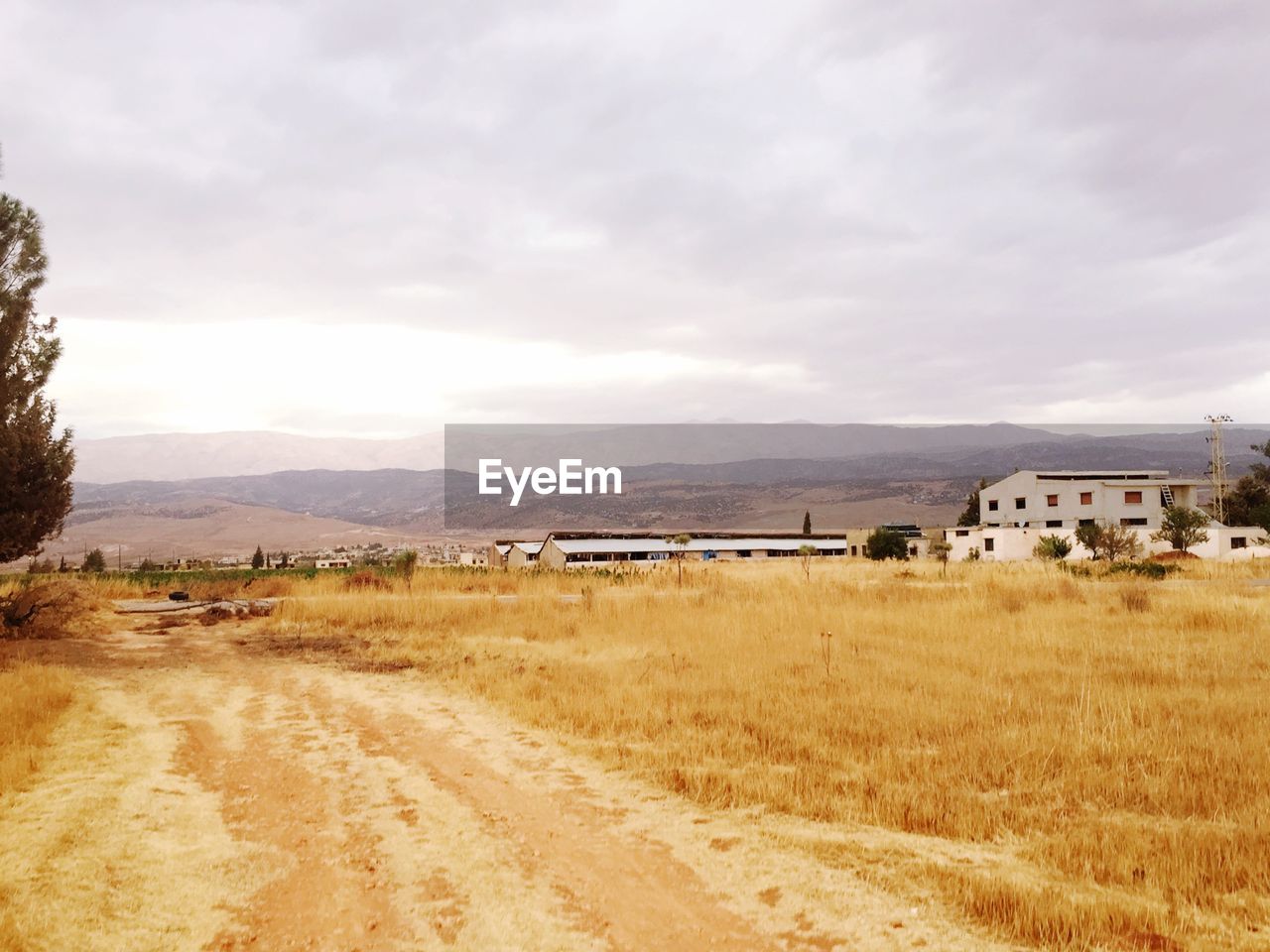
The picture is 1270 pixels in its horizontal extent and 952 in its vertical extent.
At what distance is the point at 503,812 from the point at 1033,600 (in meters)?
16.3

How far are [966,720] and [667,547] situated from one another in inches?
2628

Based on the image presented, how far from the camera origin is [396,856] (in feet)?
18.7

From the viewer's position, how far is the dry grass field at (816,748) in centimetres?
499

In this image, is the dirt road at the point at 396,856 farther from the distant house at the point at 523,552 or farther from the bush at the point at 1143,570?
the distant house at the point at 523,552

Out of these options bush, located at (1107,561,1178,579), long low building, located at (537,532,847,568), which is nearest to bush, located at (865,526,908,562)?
long low building, located at (537,532,847,568)

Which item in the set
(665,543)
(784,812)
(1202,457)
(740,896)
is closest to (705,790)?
(784,812)

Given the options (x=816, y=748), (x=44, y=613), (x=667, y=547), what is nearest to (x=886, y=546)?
(x=667, y=547)

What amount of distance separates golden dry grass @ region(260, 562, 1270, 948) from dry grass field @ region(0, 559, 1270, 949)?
32mm

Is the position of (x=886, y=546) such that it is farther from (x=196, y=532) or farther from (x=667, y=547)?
(x=196, y=532)

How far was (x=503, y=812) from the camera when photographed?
6.64 metres

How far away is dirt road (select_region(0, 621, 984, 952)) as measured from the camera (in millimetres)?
4609

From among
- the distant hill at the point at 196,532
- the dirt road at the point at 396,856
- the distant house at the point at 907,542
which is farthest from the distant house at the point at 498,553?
the dirt road at the point at 396,856

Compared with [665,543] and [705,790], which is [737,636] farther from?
[665,543]

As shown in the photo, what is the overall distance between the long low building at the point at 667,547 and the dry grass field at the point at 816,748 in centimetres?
4750
